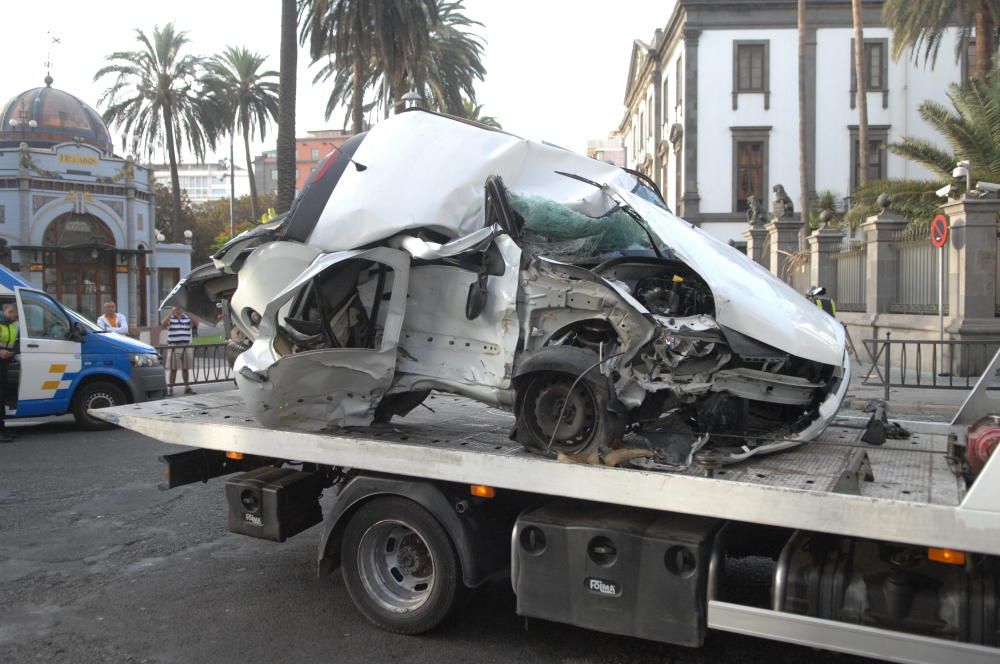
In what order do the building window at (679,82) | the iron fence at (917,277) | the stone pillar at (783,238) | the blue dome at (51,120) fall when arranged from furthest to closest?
the building window at (679,82) → the blue dome at (51,120) → the stone pillar at (783,238) → the iron fence at (917,277)

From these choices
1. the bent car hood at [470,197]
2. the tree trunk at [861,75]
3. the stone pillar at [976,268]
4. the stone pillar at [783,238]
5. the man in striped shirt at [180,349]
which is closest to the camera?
the bent car hood at [470,197]

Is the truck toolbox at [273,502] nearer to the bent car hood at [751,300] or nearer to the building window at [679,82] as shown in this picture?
the bent car hood at [751,300]

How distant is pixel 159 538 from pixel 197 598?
1481mm

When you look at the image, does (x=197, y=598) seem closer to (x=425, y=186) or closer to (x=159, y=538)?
(x=159, y=538)

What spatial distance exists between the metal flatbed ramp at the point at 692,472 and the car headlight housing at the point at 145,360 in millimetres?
6285

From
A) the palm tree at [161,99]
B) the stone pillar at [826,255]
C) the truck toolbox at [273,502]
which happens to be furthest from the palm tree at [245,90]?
the truck toolbox at [273,502]

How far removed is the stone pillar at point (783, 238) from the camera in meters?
26.3

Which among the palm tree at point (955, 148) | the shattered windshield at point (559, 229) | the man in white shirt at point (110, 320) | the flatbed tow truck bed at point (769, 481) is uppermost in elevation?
the palm tree at point (955, 148)

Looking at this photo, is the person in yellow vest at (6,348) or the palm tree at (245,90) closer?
the person in yellow vest at (6,348)

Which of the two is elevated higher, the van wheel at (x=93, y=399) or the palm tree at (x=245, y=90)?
the palm tree at (x=245, y=90)

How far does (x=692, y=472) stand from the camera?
12.7ft

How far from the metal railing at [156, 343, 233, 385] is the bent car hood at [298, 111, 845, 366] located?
35.9 feet

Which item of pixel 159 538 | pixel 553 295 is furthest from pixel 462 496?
pixel 159 538

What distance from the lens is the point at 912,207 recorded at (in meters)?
22.6
